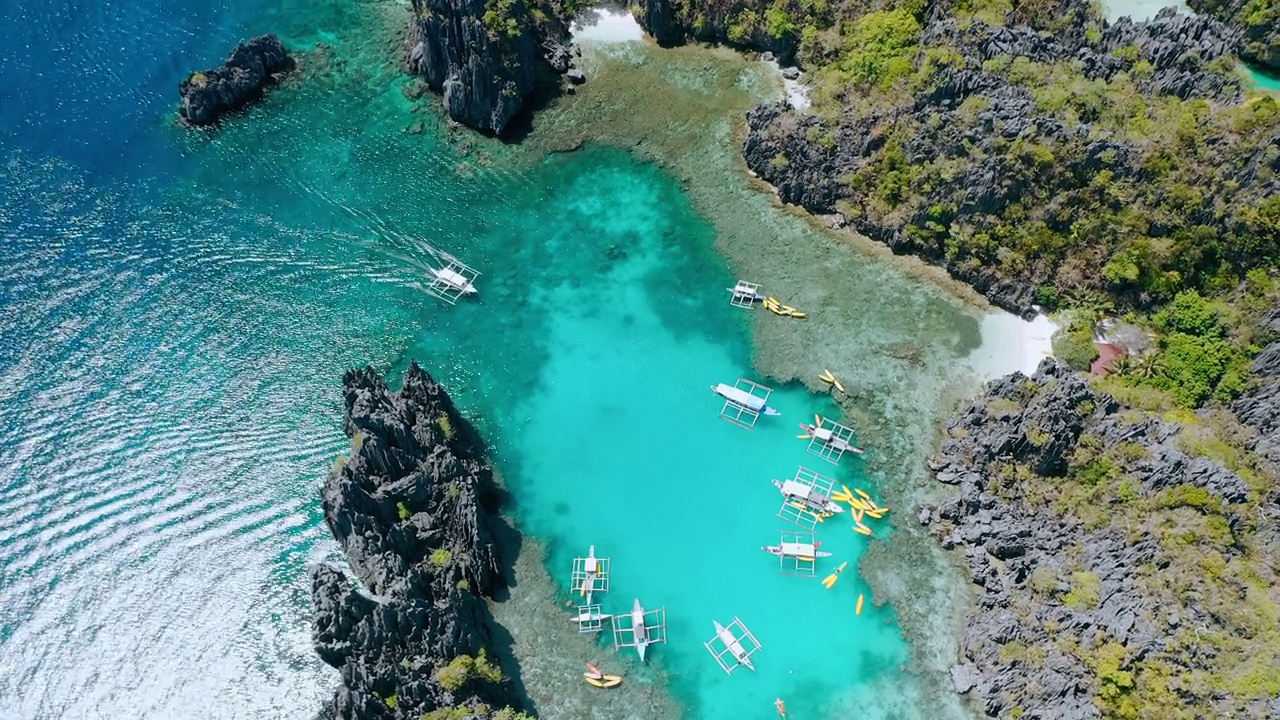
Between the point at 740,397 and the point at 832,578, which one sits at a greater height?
the point at 740,397

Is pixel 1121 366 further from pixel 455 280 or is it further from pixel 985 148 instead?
pixel 455 280

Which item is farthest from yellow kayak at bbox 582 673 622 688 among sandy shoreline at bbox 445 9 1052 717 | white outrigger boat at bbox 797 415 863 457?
white outrigger boat at bbox 797 415 863 457

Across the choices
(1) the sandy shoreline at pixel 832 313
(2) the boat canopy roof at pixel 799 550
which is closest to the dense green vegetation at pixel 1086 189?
(1) the sandy shoreline at pixel 832 313

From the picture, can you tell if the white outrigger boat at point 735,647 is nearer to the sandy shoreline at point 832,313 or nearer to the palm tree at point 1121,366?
the sandy shoreline at point 832,313

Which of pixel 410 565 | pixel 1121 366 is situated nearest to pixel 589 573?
pixel 410 565

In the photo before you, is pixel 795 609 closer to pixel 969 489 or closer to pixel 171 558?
pixel 969 489

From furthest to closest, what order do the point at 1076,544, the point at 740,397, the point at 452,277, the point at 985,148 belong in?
the point at 452,277 < the point at 985,148 < the point at 740,397 < the point at 1076,544

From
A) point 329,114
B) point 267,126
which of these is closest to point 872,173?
point 329,114
